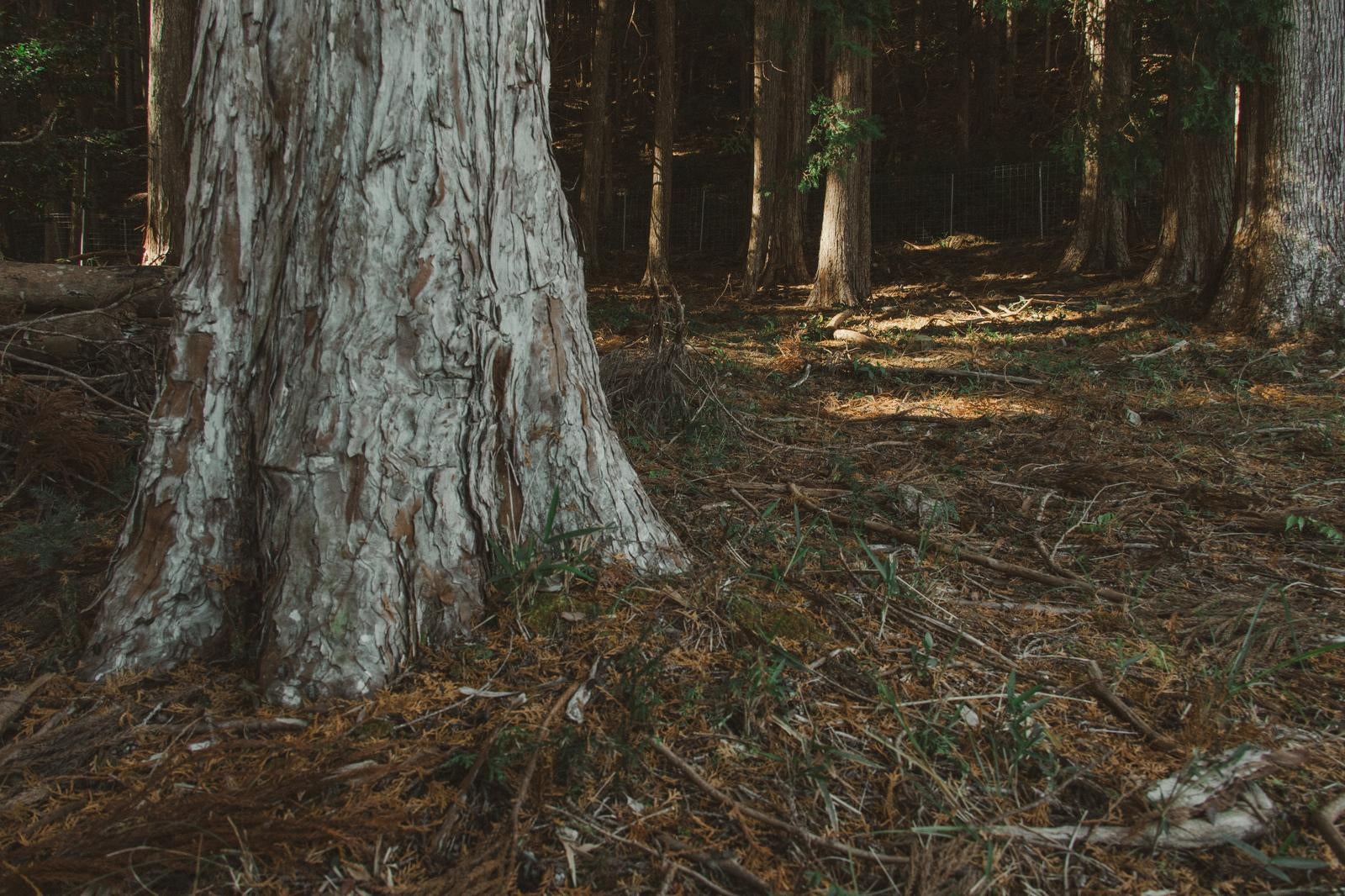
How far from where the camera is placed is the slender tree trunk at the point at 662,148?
13242mm

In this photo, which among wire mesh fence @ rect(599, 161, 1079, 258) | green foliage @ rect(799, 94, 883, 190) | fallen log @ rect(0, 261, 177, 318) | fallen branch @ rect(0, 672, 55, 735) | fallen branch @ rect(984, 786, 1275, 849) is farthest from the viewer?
wire mesh fence @ rect(599, 161, 1079, 258)

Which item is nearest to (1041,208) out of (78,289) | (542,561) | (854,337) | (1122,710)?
(854,337)

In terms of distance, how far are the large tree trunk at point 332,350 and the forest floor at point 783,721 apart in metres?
0.19

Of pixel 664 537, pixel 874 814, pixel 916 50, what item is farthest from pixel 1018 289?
pixel 916 50

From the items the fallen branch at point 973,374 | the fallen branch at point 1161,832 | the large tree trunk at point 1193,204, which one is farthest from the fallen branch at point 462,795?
the large tree trunk at point 1193,204

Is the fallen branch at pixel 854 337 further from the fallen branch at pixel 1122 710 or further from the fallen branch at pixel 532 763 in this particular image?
the fallen branch at pixel 532 763

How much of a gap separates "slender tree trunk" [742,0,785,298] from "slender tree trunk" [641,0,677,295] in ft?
4.41

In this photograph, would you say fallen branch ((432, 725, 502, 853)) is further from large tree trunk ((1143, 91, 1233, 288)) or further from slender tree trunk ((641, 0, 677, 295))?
slender tree trunk ((641, 0, 677, 295))

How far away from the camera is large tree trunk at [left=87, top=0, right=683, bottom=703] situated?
2.32 metres

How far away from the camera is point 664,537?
300 centimetres

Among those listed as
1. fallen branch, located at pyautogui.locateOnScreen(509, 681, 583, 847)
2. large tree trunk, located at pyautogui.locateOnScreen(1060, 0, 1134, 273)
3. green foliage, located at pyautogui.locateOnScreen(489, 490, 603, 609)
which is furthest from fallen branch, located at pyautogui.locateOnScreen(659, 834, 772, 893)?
large tree trunk, located at pyautogui.locateOnScreen(1060, 0, 1134, 273)

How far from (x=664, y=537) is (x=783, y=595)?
1.42 ft

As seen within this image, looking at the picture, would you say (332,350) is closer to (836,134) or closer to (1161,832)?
(1161,832)

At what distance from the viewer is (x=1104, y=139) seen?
10023 mm
